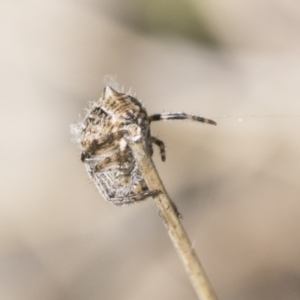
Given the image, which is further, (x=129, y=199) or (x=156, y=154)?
(x=156, y=154)

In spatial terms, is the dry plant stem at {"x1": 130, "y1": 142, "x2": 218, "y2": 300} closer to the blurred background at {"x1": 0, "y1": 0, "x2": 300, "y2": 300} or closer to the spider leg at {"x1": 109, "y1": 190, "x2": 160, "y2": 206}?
the spider leg at {"x1": 109, "y1": 190, "x2": 160, "y2": 206}

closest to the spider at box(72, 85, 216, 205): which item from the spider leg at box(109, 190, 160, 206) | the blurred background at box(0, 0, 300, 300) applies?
the spider leg at box(109, 190, 160, 206)

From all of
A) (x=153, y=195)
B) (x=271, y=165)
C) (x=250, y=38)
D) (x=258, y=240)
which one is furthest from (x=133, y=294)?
(x=153, y=195)

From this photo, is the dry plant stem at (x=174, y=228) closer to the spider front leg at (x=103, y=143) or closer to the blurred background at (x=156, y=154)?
the spider front leg at (x=103, y=143)

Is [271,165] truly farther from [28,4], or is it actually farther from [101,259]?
[28,4]

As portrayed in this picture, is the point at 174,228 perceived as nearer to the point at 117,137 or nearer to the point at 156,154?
the point at 117,137

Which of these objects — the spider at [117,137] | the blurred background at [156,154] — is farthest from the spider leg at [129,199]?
the blurred background at [156,154]

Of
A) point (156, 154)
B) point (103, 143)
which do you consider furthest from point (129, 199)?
point (156, 154)
